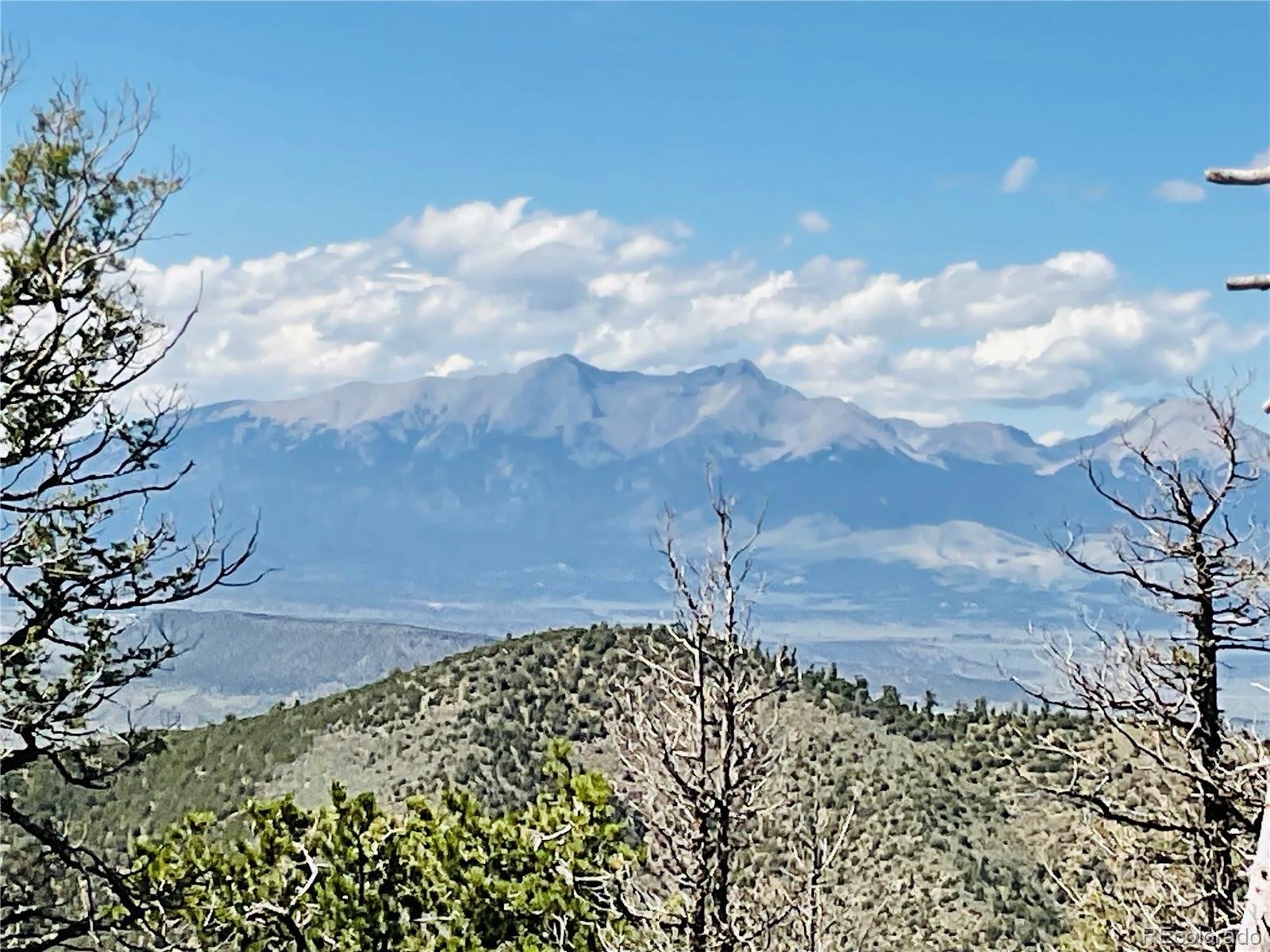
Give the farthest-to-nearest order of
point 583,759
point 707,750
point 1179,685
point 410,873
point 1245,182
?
point 583,759, point 410,873, point 1179,685, point 707,750, point 1245,182

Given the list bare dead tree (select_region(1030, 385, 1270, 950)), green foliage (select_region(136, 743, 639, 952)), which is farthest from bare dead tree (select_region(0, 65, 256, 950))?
bare dead tree (select_region(1030, 385, 1270, 950))

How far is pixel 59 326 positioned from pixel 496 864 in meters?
6.62

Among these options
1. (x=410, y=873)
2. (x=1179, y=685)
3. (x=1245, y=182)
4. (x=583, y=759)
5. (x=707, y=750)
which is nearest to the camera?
(x=1245, y=182)

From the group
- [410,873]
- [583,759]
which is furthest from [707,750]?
[583,759]

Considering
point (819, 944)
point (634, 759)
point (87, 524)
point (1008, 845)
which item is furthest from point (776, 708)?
point (1008, 845)

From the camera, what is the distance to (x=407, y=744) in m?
47.4

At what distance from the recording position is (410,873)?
13.3 m

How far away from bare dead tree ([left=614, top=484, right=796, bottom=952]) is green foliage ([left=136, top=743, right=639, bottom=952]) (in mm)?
2209

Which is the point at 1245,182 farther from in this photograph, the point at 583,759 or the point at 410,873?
the point at 583,759

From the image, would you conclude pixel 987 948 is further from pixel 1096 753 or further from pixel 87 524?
pixel 87 524

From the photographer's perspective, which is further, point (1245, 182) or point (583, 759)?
point (583, 759)

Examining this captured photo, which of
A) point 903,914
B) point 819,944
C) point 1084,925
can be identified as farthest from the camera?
point 903,914

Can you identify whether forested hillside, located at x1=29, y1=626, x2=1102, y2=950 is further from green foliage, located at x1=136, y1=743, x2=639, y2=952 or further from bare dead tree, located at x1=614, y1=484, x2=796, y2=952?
bare dead tree, located at x1=614, y1=484, x2=796, y2=952

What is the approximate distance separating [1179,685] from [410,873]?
7.75 m
